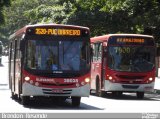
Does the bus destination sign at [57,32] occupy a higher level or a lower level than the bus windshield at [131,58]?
higher

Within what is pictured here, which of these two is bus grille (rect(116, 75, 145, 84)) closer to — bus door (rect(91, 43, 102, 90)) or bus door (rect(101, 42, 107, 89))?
bus door (rect(101, 42, 107, 89))

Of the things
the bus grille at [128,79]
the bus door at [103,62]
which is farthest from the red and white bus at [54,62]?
the bus door at [103,62]

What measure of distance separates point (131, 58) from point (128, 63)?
0.28 meters

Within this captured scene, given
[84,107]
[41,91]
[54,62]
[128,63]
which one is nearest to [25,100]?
[41,91]

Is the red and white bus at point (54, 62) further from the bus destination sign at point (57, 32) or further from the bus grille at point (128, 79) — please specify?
the bus grille at point (128, 79)

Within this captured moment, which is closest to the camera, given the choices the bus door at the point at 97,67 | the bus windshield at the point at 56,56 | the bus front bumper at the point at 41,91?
the bus front bumper at the point at 41,91

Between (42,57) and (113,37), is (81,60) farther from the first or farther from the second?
(113,37)

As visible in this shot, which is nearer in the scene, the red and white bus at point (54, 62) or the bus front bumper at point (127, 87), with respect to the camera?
the red and white bus at point (54, 62)

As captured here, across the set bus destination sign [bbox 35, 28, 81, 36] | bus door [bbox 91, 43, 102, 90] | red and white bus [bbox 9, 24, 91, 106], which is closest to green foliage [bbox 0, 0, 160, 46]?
bus door [bbox 91, 43, 102, 90]

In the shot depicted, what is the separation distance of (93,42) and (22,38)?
10.4 m

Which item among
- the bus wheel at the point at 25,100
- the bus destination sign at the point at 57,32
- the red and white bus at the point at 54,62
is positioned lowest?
the bus wheel at the point at 25,100

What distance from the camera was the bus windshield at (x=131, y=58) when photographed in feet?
86.6

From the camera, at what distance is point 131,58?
2655 cm

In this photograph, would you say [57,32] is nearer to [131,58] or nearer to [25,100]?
[25,100]
